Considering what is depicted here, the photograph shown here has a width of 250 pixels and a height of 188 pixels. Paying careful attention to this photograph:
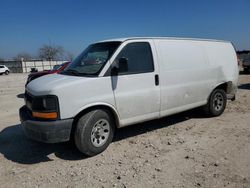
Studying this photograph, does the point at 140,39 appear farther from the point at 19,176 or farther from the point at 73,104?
the point at 19,176

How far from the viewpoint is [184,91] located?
552 centimetres

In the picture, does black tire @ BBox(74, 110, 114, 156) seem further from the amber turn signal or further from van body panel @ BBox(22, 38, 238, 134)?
the amber turn signal

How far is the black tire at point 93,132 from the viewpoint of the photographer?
13.6ft

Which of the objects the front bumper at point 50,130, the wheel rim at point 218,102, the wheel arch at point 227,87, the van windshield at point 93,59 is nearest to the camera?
the front bumper at point 50,130

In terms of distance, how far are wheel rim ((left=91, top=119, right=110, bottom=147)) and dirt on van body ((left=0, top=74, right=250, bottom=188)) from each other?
24 cm

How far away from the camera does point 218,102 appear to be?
21.5 feet

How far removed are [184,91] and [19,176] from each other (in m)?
3.76

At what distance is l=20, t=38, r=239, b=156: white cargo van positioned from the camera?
13.1 feet

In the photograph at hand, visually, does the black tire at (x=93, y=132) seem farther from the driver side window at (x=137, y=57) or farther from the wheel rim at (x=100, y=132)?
the driver side window at (x=137, y=57)

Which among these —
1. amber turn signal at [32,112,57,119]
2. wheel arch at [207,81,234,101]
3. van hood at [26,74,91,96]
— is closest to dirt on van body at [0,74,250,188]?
amber turn signal at [32,112,57,119]

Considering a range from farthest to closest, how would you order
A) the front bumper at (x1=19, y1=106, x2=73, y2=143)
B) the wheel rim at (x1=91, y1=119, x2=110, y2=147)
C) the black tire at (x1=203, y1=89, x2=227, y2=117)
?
the black tire at (x1=203, y1=89, x2=227, y2=117) → the wheel rim at (x1=91, y1=119, x2=110, y2=147) → the front bumper at (x1=19, y1=106, x2=73, y2=143)

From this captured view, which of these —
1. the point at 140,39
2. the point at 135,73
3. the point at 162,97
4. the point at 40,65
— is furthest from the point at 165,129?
the point at 40,65

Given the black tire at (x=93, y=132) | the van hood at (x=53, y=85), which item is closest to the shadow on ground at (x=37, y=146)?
the black tire at (x=93, y=132)

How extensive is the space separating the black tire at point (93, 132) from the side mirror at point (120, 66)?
77 cm
